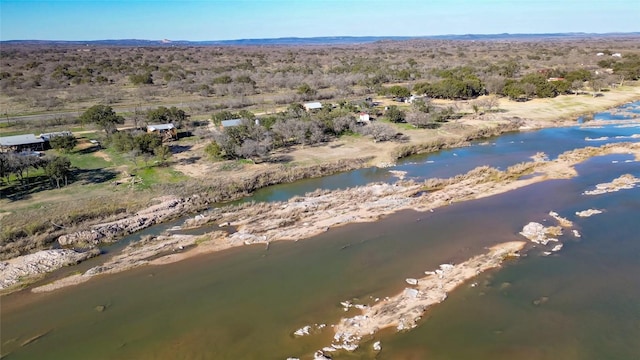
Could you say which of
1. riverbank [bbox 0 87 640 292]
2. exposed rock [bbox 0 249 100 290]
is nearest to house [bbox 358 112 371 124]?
riverbank [bbox 0 87 640 292]

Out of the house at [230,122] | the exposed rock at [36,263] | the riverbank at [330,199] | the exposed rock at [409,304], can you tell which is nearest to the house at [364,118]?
the riverbank at [330,199]

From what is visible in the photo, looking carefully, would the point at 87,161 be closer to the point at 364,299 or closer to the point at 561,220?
the point at 364,299

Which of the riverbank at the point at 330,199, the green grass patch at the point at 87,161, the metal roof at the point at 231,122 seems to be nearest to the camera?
the riverbank at the point at 330,199

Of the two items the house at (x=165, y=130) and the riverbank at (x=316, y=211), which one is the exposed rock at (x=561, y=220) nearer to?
the riverbank at (x=316, y=211)

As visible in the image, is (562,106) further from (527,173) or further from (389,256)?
(389,256)

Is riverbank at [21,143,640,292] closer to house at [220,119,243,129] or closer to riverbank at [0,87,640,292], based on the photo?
riverbank at [0,87,640,292]

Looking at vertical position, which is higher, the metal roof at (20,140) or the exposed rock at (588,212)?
the metal roof at (20,140)

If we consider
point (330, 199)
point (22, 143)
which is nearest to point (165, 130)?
point (22, 143)
